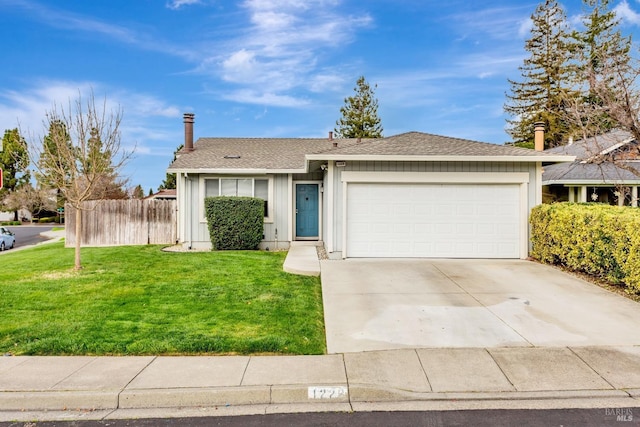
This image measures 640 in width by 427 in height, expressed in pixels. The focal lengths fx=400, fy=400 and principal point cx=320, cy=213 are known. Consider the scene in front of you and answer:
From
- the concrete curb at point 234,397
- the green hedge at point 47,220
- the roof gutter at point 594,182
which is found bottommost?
the concrete curb at point 234,397

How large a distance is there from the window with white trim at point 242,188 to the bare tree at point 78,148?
3716mm

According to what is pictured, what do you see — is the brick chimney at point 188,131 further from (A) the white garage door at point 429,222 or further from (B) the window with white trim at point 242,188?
(A) the white garage door at point 429,222

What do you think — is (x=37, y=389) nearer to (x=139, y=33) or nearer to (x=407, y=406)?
(x=407, y=406)

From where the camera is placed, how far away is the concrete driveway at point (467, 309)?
511 centimetres

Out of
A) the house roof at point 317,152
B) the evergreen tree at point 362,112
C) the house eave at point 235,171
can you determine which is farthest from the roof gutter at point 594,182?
the evergreen tree at point 362,112

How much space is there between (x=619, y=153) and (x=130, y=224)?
1946 cm

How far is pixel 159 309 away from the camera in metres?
6.42

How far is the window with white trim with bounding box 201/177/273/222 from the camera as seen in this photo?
1373 cm

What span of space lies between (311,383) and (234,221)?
934cm

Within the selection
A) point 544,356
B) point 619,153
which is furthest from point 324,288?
point 619,153

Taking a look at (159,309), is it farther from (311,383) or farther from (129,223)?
(129,223)

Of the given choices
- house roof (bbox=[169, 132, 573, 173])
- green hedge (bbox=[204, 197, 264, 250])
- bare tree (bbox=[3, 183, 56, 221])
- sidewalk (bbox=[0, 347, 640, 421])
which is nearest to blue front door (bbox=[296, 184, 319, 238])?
house roof (bbox=[169, 132, 573, 173])

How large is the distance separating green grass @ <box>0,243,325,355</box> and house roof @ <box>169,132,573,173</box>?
398 centimetres

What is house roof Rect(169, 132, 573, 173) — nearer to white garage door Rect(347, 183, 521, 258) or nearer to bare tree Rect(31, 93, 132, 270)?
white garage door Rect(347, 183, 521, 258)
